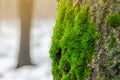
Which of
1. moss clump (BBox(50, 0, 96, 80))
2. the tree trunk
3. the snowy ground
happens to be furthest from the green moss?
the snowy ground

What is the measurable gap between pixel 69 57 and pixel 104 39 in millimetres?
284

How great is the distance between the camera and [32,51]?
6.53 metres

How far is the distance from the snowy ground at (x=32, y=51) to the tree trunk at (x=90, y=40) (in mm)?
3279

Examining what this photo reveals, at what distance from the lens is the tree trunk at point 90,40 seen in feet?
→ 4.96

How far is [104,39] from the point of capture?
1.56 m

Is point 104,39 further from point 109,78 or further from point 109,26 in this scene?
point 109,78

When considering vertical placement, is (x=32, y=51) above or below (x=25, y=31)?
below

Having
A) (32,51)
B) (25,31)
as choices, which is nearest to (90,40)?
(25,31)

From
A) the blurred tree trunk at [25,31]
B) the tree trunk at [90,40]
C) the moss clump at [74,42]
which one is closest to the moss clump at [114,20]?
the tree trunk at [90,40]

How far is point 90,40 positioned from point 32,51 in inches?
195

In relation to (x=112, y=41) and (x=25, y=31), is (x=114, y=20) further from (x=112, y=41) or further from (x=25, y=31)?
(x=25, y=31)

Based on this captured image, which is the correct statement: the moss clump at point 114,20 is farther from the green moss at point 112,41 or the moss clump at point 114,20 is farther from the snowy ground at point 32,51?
the snowy ground at point 32,51

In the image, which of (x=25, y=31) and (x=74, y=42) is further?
(x=25, y=31)

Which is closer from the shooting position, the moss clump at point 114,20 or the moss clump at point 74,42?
the moss clump at point 114,20
